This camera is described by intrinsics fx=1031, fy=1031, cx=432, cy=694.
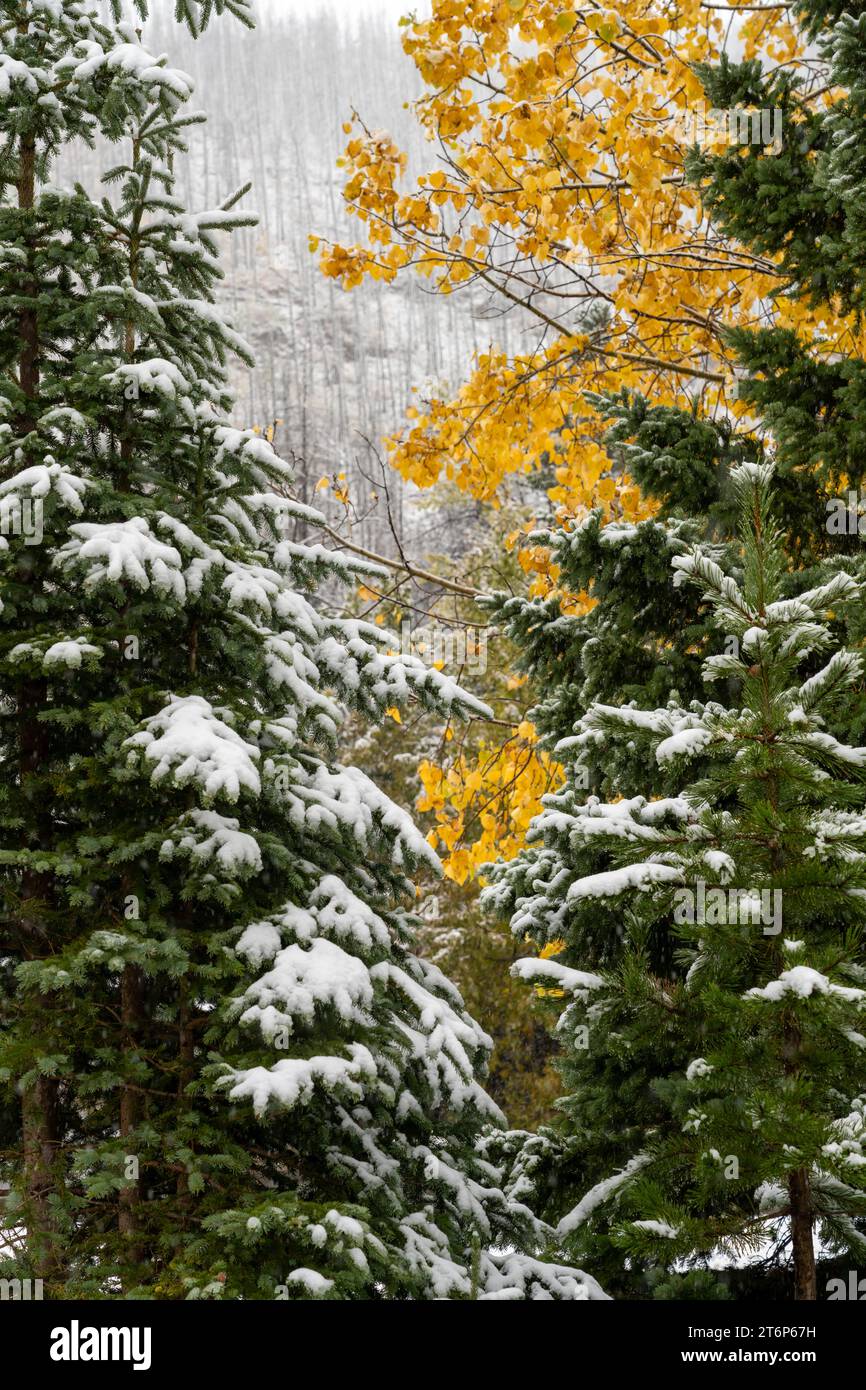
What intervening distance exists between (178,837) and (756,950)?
1.80m

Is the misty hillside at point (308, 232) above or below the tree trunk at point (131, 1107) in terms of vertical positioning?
above

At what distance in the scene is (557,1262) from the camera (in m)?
3.65

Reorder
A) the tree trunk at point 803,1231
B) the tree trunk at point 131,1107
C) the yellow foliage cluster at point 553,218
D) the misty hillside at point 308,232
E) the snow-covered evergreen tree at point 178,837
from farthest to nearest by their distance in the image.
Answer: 1. the misty hillside at point 308,232
2. the yellow foliage cluster at point 553,218
3. the tree trunk at point 131,1107
4. the snow-covered evergreen tree at point 178,837
5. the tree trunk at point 803,1231

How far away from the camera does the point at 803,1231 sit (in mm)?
2348

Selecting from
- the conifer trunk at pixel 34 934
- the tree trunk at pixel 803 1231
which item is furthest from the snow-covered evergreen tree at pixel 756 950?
the conifer trunk at pixel 34 934

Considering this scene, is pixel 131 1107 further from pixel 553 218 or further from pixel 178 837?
pixel 553 218

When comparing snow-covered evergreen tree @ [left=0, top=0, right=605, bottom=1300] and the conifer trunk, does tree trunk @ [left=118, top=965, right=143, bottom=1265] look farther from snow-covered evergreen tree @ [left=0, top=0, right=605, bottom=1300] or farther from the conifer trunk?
the conifer trunk

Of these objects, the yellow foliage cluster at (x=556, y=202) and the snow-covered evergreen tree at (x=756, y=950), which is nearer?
the snow-covered evergreen tree at (x=756, y=950)

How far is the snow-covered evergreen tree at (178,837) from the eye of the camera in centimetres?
313

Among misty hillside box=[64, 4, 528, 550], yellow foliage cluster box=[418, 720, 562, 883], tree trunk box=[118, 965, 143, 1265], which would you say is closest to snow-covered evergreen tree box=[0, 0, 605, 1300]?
tree trunk box=[118, 965, 143, 1265]

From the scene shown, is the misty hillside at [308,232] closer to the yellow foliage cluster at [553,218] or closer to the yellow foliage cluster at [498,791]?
the yellow foliage cluster at [498,791]

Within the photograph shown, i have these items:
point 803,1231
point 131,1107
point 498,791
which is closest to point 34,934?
point 131,1107

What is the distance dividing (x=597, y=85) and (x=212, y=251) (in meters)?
2.73
